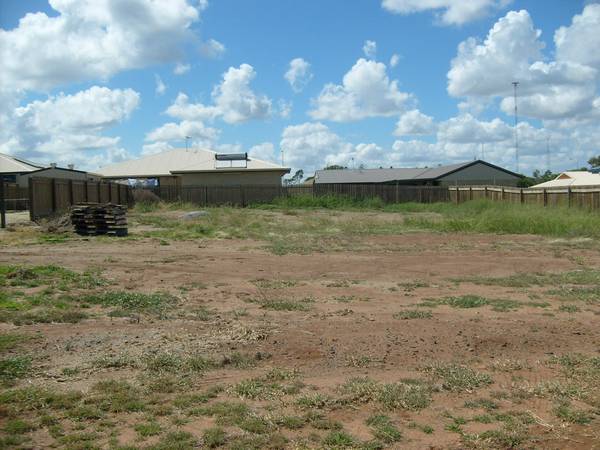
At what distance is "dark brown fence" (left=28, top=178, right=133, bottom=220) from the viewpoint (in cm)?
2270

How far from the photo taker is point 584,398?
544cm

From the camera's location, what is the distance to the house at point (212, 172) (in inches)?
1812

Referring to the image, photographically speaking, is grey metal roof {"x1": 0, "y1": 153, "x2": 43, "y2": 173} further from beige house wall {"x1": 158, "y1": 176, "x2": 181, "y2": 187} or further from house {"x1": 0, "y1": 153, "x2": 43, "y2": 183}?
beige house wall {"x1": 158, "y1": 176, "x2": 181, "y2": 187}

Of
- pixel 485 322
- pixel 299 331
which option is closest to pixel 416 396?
pixel 299 331

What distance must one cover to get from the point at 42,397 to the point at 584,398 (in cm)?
479

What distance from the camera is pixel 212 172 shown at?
46.1m

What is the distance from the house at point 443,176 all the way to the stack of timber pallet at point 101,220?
37.9 m

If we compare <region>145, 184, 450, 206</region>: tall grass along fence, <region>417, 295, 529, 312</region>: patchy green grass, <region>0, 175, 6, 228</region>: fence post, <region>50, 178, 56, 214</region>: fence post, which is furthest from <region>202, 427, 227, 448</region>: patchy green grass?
<region>145, 184, 450, 206</region>: tall grass along fence

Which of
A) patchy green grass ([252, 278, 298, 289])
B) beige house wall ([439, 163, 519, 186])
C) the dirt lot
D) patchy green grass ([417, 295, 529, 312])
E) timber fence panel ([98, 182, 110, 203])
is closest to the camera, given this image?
the dirt lot

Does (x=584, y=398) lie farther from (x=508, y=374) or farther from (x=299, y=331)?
(x=299, y=331)

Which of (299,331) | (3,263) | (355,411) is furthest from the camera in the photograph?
(3,263)

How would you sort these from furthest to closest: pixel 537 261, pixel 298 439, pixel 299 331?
pixel 537 261, pixel 299 331, pixel 298 439

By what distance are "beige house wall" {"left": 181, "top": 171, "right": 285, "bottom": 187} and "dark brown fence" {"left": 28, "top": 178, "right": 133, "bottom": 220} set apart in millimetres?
14564

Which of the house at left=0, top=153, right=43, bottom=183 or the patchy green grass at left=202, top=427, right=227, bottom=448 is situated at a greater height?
the house at left=0, top=153, right=43, bottom=183
